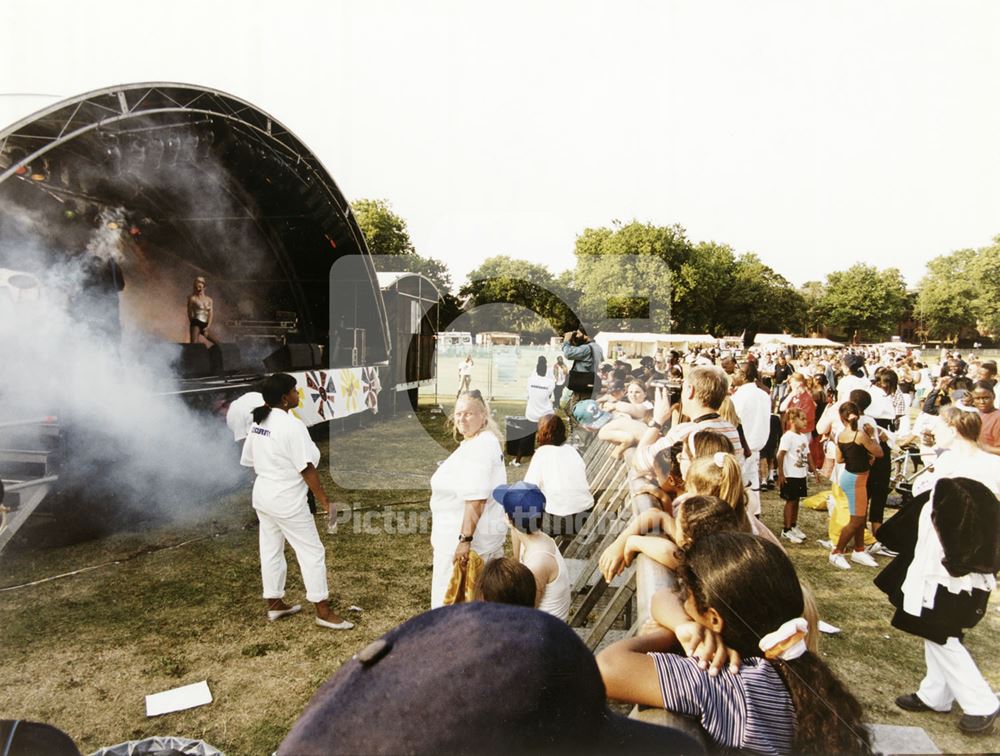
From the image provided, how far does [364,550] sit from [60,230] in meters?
7.51

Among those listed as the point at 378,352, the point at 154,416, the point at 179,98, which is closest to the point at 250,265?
the point at 378,352

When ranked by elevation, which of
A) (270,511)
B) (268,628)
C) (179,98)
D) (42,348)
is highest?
(179,98)

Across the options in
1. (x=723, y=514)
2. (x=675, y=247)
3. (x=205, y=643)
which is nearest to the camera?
(x=723, y=514)

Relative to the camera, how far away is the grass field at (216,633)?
330cm

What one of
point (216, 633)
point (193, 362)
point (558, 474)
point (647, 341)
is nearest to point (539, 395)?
point (558, 474)

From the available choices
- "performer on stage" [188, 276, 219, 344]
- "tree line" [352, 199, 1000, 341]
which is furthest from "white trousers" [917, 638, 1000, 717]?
"performer on stage" [188, 276, 219, 344]

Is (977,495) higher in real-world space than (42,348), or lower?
lower

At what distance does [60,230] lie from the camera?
8891 mm

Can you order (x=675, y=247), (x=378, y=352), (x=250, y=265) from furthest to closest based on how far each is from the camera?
(x=675, y=247) → (x=378, y=352) → (x=250, y=265)

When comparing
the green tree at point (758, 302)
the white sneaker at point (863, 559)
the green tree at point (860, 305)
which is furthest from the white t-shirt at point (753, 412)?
the green tree at point (758, 302)

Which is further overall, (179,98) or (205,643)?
(179,98)

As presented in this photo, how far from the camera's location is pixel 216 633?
4.25 metres

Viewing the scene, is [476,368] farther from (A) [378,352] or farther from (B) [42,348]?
(B) [42,348]

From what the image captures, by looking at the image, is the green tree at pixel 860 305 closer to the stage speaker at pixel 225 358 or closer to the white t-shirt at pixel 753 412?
the white t-shirt at pixel 753 412
